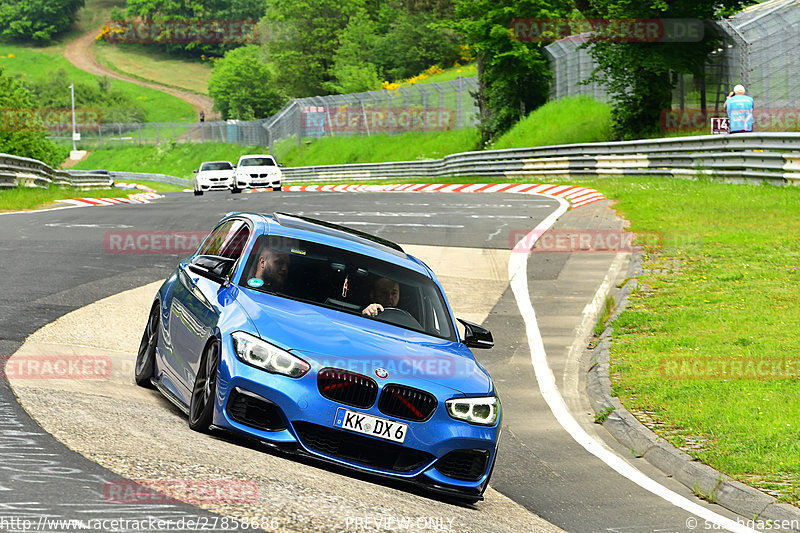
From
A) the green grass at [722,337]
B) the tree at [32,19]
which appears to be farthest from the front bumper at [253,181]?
the tree at [32,19]

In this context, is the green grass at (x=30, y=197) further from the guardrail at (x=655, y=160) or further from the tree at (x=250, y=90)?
the tree at (x=250, y=90)

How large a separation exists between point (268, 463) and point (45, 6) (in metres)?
202

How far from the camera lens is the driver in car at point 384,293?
7997mm

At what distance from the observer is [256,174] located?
1655 inches

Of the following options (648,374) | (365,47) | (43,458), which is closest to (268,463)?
(43,458)

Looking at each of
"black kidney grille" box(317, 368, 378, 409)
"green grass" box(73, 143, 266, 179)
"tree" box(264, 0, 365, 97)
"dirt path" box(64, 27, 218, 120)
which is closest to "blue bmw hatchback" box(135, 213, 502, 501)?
"black kidney grille" box(317, 368, 378, 409)

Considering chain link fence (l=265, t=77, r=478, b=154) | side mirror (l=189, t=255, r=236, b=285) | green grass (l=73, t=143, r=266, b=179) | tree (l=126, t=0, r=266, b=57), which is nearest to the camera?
side mirror (l=189, t=255, r=236, b=285)

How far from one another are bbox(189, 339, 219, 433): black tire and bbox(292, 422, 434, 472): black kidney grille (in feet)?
2.16

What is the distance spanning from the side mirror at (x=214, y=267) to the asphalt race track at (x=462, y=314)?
3.50 feet

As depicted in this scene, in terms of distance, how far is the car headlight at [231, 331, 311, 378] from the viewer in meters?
6.59

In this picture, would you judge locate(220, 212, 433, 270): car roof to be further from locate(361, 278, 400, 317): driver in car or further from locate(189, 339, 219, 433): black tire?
locate(189, 339, 219, 433): black tire

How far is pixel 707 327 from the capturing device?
12.6 m

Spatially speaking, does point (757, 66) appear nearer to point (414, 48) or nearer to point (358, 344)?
point (358, 344)

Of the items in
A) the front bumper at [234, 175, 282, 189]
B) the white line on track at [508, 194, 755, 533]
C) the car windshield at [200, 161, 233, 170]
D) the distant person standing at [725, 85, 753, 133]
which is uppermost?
the distant person standing at [725, 85, 753, 133]
